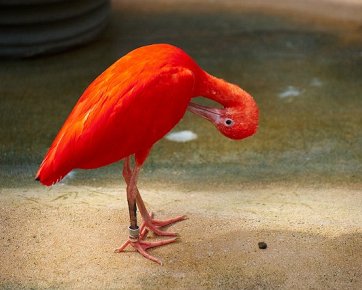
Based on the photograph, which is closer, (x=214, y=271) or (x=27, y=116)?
(x=214, y=271)

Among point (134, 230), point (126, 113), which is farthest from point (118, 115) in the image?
point (134, 230)

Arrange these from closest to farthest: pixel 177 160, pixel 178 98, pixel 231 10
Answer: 1. pixel 178 98
2. pixel 177 160
3. pixel 231 10

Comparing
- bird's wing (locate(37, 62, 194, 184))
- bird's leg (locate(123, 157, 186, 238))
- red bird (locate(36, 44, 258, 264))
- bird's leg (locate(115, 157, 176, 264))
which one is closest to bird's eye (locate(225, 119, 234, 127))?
red bird (locate(36, 44, 258, 264))

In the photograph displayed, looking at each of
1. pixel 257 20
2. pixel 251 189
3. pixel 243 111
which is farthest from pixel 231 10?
pixel 243 111

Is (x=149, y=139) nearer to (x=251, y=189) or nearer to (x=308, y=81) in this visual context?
(x=251, y=189)

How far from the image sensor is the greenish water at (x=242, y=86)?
9.70 ft

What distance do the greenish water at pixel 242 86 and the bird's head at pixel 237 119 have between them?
2.55ft

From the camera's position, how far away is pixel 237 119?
2094mm

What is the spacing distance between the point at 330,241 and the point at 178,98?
88cm

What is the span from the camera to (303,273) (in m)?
2.12

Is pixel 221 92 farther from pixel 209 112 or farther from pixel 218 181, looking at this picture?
pixel 218 181

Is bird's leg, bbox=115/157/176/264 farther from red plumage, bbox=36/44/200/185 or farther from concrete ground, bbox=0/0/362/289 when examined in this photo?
red plumage, bbox=36/44/200/185

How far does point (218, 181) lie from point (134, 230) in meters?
0.74

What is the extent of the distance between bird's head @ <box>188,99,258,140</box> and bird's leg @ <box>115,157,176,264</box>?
35 centimetres
